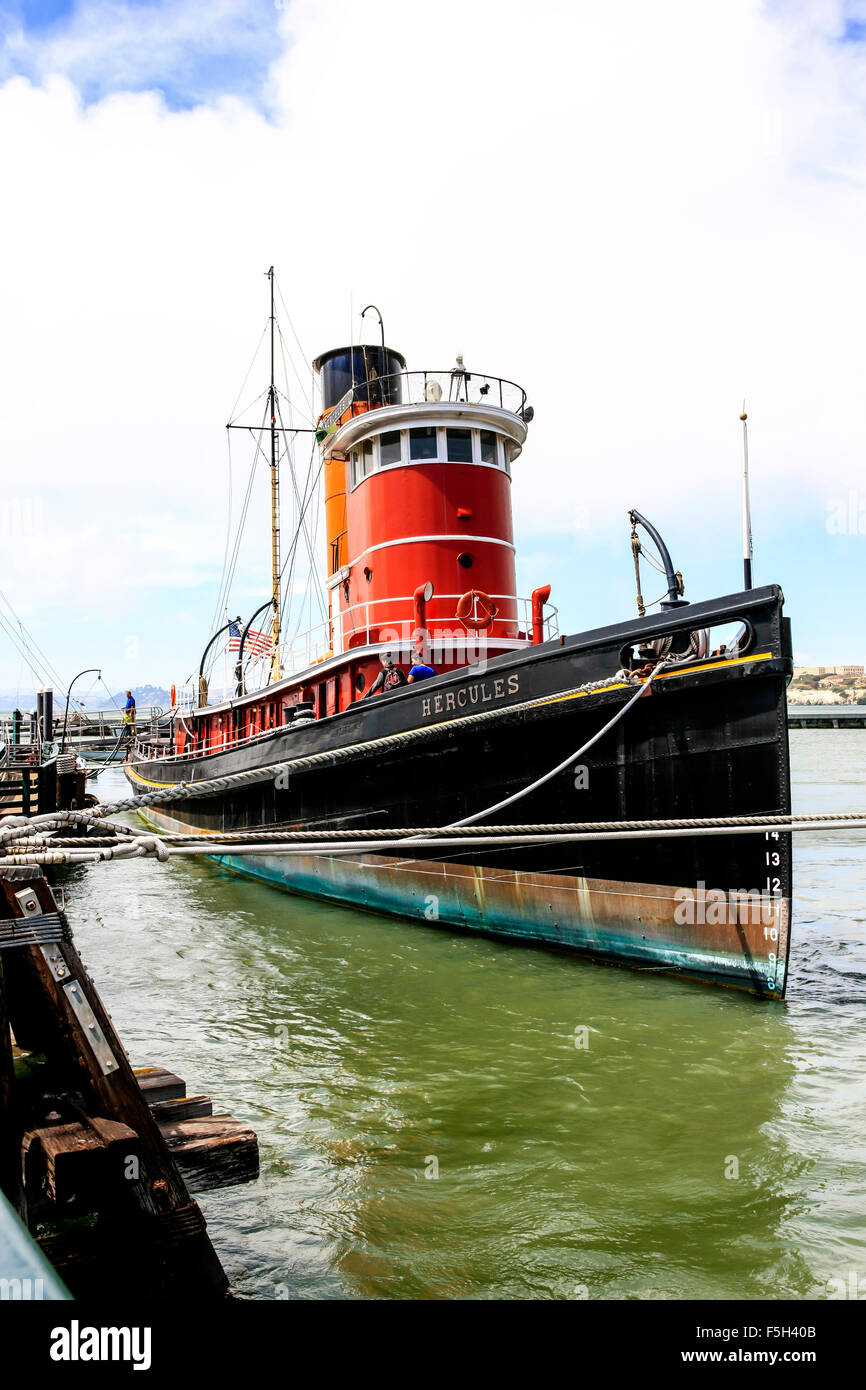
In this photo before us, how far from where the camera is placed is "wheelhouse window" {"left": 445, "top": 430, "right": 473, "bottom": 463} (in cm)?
1351

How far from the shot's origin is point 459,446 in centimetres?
1357

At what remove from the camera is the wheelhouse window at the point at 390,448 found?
13.5m

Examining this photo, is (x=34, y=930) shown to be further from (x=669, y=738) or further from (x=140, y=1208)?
(x=669, y=738)

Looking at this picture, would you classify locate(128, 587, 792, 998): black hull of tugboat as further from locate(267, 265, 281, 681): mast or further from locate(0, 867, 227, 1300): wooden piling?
locate(267, 265, 281, 681): mast

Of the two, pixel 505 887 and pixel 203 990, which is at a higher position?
pixel 505 887

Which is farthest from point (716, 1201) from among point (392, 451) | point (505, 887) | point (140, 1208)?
point (392, 451)

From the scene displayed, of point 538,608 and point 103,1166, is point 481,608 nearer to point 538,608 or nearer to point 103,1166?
point 538,608

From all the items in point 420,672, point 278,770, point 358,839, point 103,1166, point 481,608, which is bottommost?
point 103,1166

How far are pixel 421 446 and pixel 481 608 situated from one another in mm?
2537

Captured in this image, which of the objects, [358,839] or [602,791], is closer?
[358,839]

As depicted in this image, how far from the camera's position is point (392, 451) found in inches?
534

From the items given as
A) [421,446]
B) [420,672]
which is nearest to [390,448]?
[421,446]

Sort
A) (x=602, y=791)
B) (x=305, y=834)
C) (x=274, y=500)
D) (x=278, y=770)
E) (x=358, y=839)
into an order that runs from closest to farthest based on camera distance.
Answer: (x=305, y=834) → (x=358, y=839) → (x=602, y=791) → (x=278, y=770) → (x=274, y=500)

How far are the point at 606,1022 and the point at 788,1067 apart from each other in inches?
59.3
